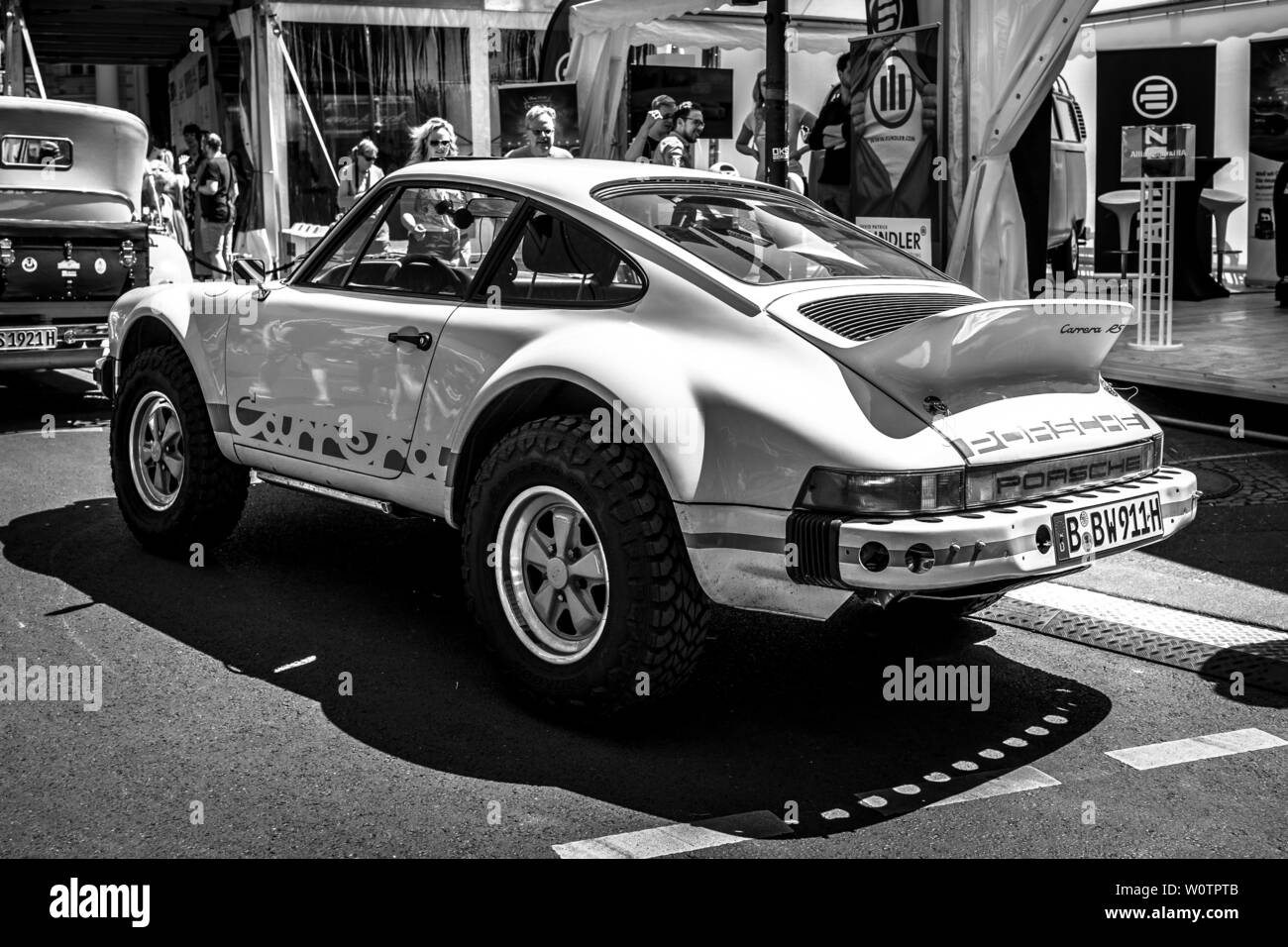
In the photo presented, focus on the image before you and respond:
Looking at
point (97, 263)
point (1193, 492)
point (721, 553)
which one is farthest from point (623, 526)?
point (97, 263)

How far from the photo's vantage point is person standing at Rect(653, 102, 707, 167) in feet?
39.1

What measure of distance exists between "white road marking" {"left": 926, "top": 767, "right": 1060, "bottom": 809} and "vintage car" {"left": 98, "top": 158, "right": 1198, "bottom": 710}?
51 centimetres

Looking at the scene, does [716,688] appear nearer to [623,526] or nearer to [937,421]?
[623,526]

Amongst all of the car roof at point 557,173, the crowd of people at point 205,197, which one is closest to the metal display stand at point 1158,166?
the car roof at point 557,173

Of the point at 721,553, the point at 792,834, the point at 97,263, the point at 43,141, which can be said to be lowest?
the point at 792,834

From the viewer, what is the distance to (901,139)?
10.5 metres

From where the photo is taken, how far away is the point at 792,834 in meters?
3.48

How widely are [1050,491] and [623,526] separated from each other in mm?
1162

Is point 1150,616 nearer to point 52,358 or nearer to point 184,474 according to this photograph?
point 184,474

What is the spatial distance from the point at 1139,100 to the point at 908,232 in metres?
8.75

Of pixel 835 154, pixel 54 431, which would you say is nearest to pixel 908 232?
pixel 835 154

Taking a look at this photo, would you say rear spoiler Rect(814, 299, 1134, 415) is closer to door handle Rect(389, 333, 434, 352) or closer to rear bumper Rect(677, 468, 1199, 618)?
rear bumper Rect(677, 468, 1199, 618)

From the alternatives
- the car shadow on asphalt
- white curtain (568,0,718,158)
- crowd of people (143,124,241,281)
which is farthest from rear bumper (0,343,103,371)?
white curtain (568,0,718,158)

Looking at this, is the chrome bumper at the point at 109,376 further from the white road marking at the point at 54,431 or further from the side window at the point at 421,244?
the white road marking at the point at 54,431
